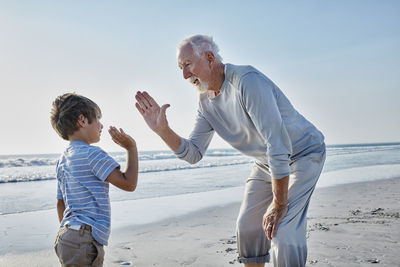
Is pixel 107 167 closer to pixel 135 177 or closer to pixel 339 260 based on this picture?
pixel 135 177

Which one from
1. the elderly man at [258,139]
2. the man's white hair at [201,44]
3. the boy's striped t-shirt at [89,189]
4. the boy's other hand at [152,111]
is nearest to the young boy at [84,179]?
the boy's striped t-shirt at [89,189]

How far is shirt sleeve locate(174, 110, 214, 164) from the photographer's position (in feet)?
10.5

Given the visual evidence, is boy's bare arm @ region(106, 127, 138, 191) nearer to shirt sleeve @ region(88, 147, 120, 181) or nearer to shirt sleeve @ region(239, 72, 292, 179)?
shirt sleeve @ region(88, 147, 120, 181)

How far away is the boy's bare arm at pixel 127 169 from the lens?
2418mm

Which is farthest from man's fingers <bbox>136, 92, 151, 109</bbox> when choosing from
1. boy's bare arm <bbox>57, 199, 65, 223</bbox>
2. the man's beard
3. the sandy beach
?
the sandy beach

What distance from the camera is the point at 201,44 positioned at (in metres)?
2.79

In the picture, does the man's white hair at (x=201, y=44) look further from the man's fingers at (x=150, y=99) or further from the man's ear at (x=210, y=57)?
the man's fingers at (x=150, y=99)

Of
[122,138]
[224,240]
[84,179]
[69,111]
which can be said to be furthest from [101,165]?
[224,240]

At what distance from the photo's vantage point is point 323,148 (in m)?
2.81

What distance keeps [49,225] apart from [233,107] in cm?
415

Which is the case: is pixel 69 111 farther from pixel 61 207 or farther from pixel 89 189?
pixel 61 207

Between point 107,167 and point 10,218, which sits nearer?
point 107,167

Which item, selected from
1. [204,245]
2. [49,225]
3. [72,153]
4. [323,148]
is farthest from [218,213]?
[72,153]

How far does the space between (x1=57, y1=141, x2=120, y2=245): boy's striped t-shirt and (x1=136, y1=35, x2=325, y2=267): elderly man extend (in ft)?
2.15
